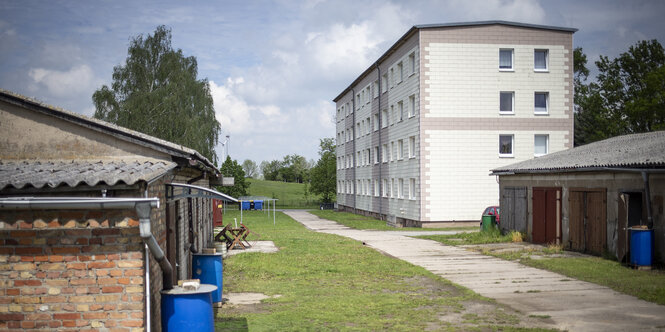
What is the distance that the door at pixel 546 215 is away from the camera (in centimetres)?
1977

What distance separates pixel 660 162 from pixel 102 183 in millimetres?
13721

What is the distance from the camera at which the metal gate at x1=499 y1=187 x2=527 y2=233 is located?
22062mm

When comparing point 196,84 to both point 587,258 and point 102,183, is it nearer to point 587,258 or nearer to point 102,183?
point 587,258

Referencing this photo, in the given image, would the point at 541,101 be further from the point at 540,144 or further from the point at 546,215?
the point at 546,215

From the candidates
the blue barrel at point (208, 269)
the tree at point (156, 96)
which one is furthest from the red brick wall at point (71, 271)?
the tree at point (156, 96)

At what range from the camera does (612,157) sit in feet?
57.6

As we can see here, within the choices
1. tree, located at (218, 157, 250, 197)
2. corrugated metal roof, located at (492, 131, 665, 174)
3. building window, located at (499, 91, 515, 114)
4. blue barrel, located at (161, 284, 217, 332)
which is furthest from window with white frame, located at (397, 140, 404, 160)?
blue barrel, located at (161, 284, 217, 332)

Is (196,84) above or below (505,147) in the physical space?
above

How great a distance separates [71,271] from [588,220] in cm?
1605

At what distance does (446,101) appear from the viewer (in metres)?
32.0

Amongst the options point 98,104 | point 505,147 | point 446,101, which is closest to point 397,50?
point 446,101

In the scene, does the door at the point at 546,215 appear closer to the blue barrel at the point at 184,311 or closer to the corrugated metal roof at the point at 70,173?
the corrugated metal roof at the point at 70,173

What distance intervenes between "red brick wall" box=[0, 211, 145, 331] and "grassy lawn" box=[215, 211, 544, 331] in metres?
2.95

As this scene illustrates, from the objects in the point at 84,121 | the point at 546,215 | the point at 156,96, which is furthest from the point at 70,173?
the point at 156,96
